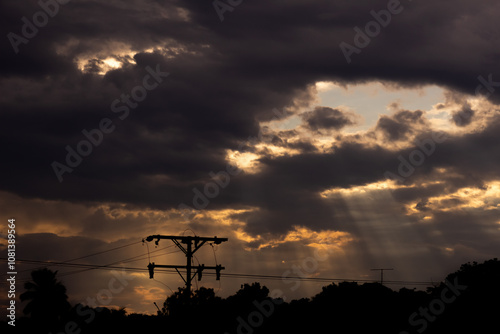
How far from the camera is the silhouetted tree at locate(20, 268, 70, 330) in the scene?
7038 cm

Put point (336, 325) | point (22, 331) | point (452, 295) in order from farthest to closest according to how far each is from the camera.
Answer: point (22, 331) < point (336, 325) < point (452, 295)

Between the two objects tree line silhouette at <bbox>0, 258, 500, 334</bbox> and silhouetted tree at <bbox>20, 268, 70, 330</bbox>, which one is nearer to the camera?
tree line silhouette at <bbox>0, 258, 500, 334</bbox>

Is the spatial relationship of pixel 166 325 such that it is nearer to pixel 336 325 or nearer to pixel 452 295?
pixel 336 325

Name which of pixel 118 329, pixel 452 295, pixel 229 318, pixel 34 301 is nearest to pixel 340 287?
pixel 229 318

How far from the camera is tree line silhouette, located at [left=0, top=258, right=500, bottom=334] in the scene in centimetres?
5078

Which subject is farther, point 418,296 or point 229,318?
point 229,318

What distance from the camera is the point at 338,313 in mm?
65000

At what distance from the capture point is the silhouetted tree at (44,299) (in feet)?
231

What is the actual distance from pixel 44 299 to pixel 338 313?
3583cm

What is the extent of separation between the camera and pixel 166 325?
65750 mm

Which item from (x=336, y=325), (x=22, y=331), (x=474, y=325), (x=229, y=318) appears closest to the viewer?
(x=474, y=325)

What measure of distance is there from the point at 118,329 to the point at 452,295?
42823 millimetres

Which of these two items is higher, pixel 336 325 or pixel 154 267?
pixel 154 267

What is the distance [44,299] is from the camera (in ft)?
233
